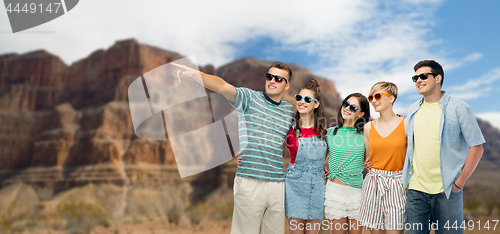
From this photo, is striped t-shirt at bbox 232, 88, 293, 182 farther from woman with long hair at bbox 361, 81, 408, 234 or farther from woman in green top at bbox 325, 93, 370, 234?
woman with long hair at bbox 361, 81, 408, 234

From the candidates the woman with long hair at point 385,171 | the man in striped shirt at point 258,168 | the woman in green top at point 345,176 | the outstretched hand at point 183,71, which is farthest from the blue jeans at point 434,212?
the outstretched hand at point 183,71

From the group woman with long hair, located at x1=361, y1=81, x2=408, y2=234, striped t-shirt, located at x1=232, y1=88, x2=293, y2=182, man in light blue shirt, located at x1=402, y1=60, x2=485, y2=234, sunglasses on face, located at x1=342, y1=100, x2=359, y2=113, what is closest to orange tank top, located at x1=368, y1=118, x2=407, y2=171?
woman with long hair, located at x1=361, y1=81, x2=408, y2=234

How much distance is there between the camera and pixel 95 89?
3338 cm

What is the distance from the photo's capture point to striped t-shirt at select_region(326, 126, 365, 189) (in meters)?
3.66

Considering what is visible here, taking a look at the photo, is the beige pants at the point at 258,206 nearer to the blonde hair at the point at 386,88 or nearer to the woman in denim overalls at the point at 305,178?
the woman in denim overalls at the point at 305,178

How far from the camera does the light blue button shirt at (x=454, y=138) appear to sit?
3.25 meters

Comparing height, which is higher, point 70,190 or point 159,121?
point 159,121

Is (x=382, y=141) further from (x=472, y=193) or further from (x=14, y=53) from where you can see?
(x=14, y=53)

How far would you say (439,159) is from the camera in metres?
3.35

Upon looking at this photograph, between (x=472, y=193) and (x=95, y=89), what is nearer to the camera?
(x=472, y=193)

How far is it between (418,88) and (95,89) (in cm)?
3431

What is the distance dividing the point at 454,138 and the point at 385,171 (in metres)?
0.72

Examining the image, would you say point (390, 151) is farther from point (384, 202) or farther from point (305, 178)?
point (305, 178)

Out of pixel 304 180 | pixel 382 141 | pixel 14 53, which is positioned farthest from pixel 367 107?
pixel 14 53
